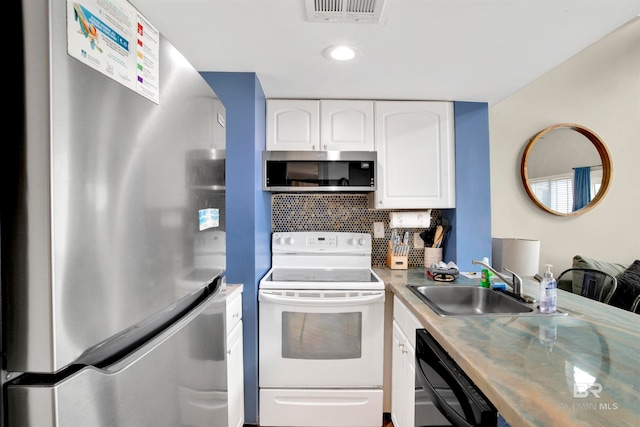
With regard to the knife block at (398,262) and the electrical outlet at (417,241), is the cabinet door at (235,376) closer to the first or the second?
the knife block at (398,262)

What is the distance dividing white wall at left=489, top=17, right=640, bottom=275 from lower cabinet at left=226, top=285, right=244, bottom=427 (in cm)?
236

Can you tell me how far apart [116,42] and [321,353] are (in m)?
1.79

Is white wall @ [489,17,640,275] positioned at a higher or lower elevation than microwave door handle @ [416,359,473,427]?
higher

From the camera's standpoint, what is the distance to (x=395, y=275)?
208cm

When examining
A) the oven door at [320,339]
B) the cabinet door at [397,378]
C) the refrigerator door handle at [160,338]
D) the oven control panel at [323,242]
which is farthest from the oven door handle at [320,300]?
the refrigerator door handle at [160,338]

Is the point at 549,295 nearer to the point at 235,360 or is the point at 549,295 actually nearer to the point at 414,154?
the point at 414,154

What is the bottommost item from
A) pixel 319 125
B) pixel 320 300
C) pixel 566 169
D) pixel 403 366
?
pixel 403 366

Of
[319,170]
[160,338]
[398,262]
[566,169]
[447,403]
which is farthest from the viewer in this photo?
[566,169]

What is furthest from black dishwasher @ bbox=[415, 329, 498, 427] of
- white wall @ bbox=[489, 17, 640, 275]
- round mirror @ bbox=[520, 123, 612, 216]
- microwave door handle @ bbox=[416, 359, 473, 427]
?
round mirror @ bbox=[520, 123, 612, 216]

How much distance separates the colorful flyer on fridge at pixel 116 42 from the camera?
1.36 feet

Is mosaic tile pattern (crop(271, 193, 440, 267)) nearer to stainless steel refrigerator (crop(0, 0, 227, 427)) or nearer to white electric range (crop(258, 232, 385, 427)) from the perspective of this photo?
white electric range (crop(258, 232, 385, 427))

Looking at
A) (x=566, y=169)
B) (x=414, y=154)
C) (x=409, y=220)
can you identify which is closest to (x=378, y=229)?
(x=409, y=220)

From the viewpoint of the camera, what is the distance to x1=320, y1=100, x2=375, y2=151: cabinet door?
2.14 meters

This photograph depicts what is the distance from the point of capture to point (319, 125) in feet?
7.04
